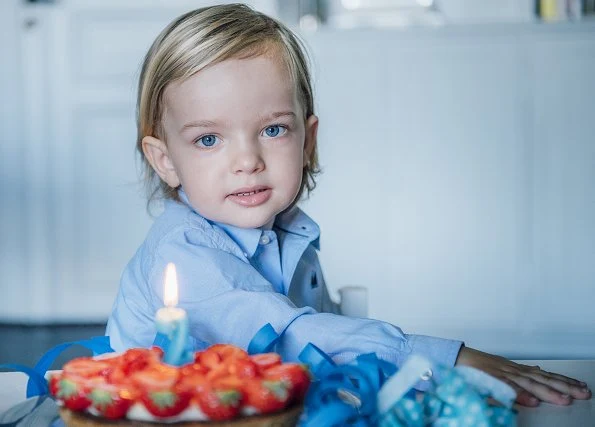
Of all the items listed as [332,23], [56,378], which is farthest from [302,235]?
[332,23]

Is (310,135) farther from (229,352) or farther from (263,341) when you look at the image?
(229,352)

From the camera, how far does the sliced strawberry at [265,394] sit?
479 mm

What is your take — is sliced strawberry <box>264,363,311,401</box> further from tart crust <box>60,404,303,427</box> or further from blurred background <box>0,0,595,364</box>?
blurred background <box>0,0,595,364</box>

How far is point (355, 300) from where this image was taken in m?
1.23

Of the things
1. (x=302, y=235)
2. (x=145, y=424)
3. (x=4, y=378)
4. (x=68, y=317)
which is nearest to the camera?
(x=145, y=424)

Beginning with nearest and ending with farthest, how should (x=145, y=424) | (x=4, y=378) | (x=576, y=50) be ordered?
(x=145, y=424)
(x=4, y=378)
(x=576, y=50)

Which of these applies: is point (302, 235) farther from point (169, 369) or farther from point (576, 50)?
point (576, 50)

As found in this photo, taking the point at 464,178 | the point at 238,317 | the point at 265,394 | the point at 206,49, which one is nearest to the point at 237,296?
the point at 238,317

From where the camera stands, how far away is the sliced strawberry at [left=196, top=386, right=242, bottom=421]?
0.47m

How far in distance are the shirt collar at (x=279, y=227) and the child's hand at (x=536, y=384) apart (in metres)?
0.37

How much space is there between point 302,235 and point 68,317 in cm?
221

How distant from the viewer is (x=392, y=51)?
109 inches

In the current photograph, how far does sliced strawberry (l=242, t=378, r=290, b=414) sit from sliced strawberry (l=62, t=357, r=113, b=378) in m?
0.09

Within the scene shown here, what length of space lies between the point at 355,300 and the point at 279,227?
159mm
